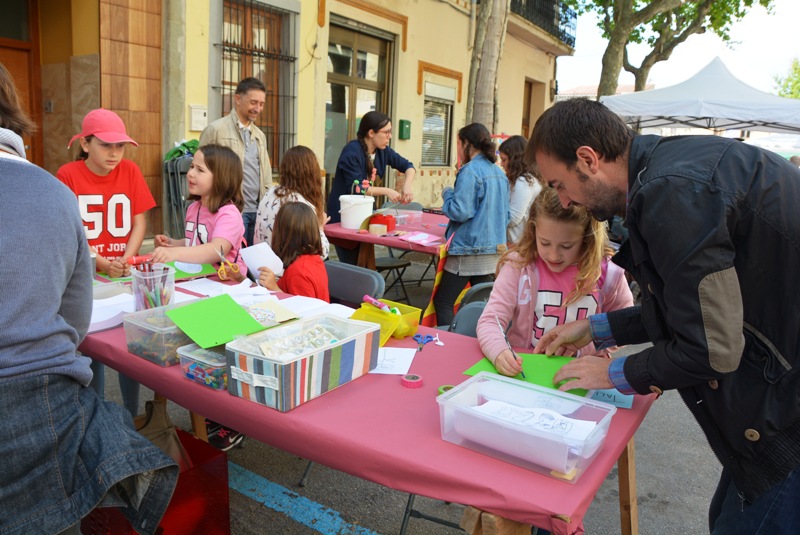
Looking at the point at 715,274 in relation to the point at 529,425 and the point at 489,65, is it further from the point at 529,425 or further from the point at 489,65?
the point at 489,65

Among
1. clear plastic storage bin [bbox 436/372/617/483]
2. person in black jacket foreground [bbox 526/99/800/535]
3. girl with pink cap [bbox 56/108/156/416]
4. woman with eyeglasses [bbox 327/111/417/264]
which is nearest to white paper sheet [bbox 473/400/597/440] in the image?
clear plastic storage bin [bbox 436/372/617/483]

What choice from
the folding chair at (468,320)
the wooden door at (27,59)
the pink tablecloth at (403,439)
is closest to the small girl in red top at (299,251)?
the folding chair at (468,320)

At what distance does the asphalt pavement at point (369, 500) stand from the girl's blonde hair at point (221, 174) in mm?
1225

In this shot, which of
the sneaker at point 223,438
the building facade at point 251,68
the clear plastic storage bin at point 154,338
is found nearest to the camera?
the clear plastic storage bin at point 154,338

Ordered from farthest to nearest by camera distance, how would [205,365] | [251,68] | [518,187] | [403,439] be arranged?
[251,68]
[518,187]
[205,365]
[403,439]

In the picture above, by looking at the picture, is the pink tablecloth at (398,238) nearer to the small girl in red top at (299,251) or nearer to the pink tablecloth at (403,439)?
the small girl in red top at (299,251)

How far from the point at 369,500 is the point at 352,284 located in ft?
3.64

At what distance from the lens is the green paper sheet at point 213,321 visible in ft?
5.98

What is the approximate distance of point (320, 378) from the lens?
1.69 metres

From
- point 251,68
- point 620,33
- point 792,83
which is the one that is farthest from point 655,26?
point 792,83

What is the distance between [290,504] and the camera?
271cm

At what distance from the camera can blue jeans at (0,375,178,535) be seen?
1.43 meters

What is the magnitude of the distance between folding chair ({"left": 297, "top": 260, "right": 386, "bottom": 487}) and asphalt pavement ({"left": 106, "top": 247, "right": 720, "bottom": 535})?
2.85ft

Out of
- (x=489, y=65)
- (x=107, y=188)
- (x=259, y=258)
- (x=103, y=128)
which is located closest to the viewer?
(x=259, y=258)
